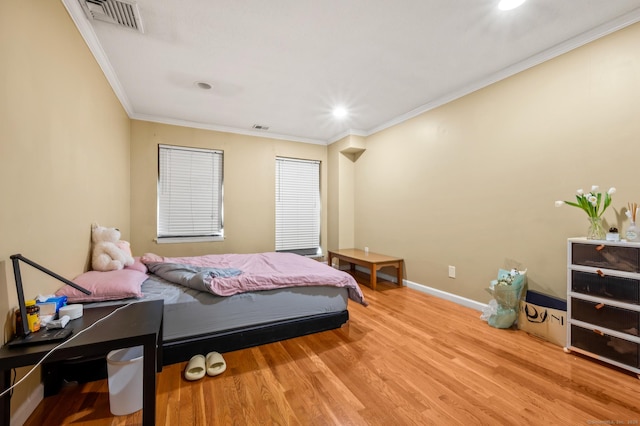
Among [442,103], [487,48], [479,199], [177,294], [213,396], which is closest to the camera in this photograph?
[213,396]

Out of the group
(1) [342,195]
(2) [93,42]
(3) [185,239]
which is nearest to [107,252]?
(2) [93,42]

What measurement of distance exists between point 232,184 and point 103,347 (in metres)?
3.52

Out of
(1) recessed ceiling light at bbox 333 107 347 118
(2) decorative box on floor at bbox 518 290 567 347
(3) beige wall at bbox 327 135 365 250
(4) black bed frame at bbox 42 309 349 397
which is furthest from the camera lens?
(3) beige wall at bbox 327 135 365 250

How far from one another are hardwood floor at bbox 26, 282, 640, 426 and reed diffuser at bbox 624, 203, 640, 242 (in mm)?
938

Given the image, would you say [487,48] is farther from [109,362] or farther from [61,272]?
[61,272]

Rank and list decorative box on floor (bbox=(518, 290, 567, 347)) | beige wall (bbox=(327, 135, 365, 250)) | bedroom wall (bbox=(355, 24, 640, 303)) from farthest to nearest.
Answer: beige wall (bbox=(327, 135, 365, 250)), decorative box on floor (bbox=(518, 290, 567, 347)), bedroom wall (bbox=(355, 24, 640, 303))

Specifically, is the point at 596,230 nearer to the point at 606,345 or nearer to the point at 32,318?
the point at 606,345

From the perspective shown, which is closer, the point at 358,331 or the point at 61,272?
the point at 61,272

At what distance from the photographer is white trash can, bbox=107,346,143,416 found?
4.70 feet

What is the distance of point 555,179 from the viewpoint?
239cm

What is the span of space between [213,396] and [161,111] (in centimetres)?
376

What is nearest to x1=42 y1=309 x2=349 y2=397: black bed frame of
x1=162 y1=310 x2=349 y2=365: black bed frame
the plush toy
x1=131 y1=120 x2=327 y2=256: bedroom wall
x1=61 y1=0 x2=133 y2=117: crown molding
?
x1=162 y1=310 x2=349 y2=365: black bed frame

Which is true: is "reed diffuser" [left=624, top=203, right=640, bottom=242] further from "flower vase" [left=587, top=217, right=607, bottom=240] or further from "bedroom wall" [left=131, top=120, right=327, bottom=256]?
"bedroom wall" [left=131, top=120, right=327, bottom=256]

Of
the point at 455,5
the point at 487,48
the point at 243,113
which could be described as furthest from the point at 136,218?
the point at 487,48
